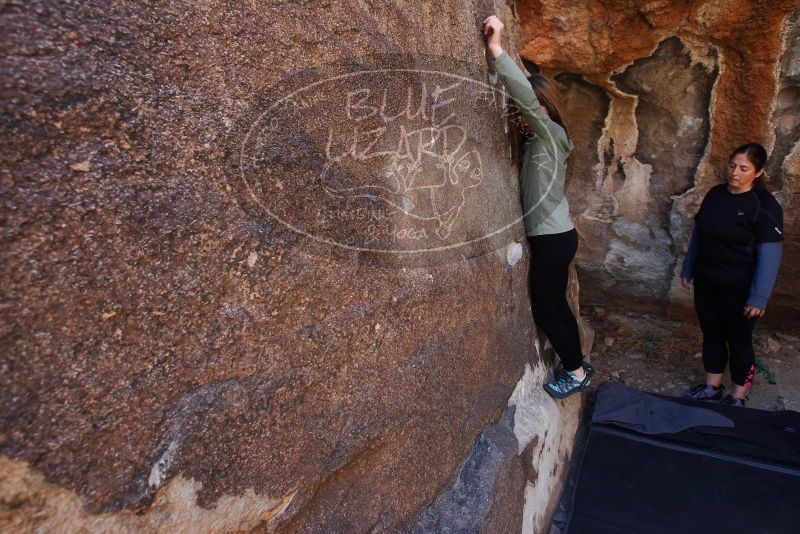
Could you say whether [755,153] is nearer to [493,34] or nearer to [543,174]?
[543,174]

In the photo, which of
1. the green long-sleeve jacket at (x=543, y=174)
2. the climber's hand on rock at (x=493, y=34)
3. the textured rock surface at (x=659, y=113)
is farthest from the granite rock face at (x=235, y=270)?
the textured rock surface at (x=659, y=113)

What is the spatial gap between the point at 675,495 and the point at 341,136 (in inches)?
71.2

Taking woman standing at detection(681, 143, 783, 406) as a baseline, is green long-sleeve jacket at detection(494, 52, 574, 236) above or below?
above

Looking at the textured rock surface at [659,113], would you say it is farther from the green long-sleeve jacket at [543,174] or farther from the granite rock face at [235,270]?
the granite rock face at [235,270]

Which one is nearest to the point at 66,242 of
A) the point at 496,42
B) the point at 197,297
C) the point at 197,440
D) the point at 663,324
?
the point at 197,297

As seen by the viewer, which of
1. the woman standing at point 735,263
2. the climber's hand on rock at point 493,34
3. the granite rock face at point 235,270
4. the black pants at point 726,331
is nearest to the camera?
the granite rock face at point 235,270

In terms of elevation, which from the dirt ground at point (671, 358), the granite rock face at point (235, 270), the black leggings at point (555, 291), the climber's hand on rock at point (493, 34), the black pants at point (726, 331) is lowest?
the dirt ground at point (671, 358)

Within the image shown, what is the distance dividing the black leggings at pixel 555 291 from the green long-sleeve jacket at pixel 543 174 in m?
0.05

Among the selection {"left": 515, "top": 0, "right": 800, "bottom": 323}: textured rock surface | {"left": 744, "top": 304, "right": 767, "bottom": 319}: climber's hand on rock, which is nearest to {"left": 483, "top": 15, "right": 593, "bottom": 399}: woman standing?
{"left": 515, "top": 0, "right": 800, "bottom": 323}: textured rock surface

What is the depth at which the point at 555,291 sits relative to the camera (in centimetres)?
183

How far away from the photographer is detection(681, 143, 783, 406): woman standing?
199cm

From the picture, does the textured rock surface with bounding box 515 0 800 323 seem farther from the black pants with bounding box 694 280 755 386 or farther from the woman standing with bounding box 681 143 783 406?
the black pants with bounding box 694 280 755 386

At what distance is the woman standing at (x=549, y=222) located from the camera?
158cm

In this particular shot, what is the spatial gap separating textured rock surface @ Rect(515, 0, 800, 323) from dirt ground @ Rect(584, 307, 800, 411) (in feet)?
0.46
